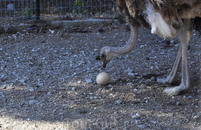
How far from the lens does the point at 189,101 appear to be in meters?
4.12

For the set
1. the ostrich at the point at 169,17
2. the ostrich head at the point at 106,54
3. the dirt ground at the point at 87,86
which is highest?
the ostrich at the point at 169,17

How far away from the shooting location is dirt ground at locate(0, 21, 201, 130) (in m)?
3.56

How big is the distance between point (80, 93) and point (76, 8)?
4.12 meters

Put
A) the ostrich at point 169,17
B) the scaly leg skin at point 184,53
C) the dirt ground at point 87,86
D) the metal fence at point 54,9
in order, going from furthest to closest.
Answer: the metal fence at point 54,9 → the scaly leg skin at point 184,53 → the ostrich at point 169,17 → the dirt ground at point 87,86

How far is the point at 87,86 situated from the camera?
4.68 metres

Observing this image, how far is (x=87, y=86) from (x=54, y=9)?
3989 mm

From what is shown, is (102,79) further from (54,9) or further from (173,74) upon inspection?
(54,9)

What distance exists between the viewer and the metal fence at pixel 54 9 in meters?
8.02

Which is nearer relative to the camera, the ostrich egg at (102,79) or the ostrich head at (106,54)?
the ostrich egg at (102,79)

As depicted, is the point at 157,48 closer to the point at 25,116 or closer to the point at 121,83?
the point at 121,83

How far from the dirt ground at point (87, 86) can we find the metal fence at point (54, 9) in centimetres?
83

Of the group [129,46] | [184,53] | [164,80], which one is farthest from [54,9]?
[184,53]

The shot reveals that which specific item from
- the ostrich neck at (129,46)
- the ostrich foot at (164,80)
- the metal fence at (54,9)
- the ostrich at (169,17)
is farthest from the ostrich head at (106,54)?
the metal fence at (54,9)

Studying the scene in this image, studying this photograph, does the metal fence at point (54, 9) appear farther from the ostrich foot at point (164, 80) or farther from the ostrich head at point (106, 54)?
the ostrich foot at point (164, 80)
